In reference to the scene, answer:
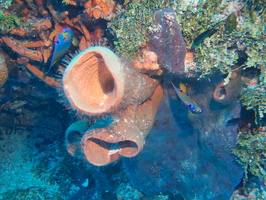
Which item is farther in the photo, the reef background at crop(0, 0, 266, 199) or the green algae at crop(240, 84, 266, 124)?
the green algae at crop(240, 84, 266, 124)

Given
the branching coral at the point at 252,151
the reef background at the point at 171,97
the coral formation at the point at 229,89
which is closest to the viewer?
the reef background at the point at 171,97

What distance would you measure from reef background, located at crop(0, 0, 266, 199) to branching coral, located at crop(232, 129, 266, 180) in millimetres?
15

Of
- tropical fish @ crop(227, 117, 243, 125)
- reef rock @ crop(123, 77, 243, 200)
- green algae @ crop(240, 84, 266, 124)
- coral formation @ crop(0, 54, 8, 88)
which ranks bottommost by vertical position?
reef rock @ crop(123, 77, 243, 200)

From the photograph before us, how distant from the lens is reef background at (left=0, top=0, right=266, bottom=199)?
226 centimetres

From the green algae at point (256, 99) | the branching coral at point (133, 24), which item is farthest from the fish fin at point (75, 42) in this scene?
the green algae at point (256, 99)

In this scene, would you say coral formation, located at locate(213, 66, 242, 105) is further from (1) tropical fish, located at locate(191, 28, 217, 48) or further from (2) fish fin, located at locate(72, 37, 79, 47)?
(2) fish fin, located at locate(72, 37, 79, 47)

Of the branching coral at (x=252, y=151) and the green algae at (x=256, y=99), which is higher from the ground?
the green algae at (x=256, y=99)

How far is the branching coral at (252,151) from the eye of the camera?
8.65ft

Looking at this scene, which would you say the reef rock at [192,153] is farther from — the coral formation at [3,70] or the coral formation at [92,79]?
the coral formation at [3,70]

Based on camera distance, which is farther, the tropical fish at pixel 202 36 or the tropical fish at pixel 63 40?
the tropical fish at pixel 63 40

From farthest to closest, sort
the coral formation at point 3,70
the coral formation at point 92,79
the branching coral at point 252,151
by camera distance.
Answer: the coral formation at point 3,70 < the branching coral at point 252,151 < the coral formation at point 92,79

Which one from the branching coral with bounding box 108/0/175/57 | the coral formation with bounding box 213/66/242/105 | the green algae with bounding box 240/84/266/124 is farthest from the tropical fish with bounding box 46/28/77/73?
the green algae with bounding box 240/84/266/124

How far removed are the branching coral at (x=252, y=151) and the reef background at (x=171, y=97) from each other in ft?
0.05

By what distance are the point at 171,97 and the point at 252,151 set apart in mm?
1571
